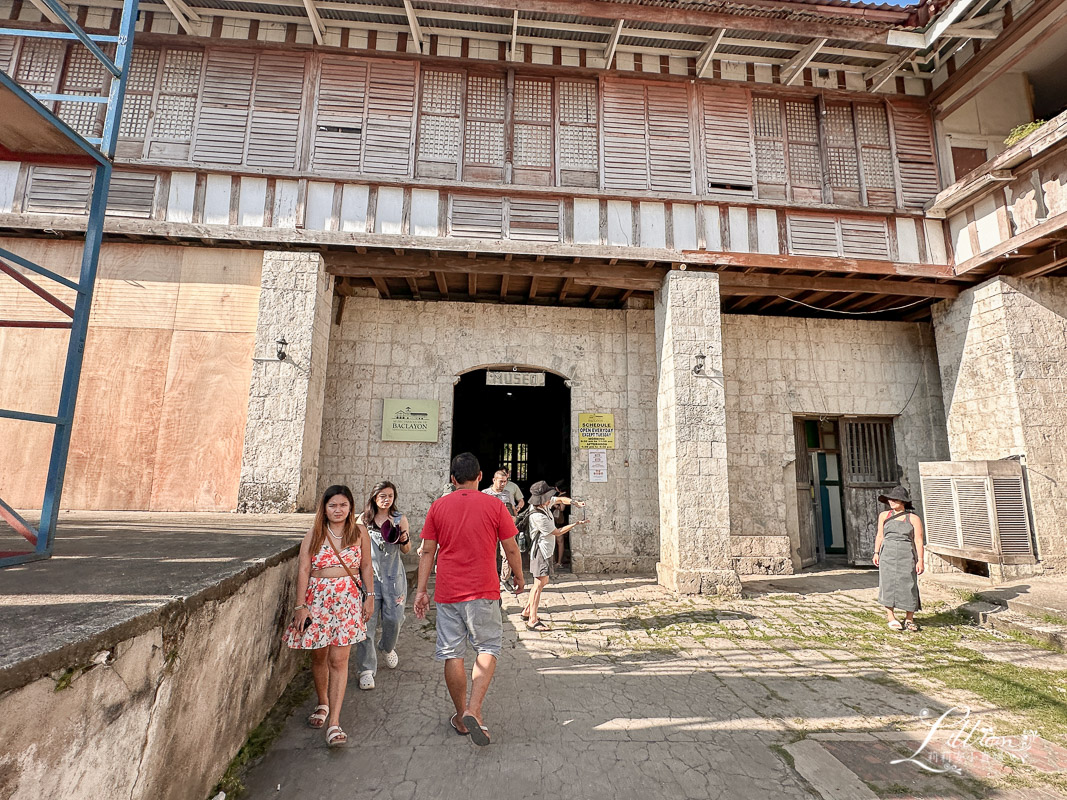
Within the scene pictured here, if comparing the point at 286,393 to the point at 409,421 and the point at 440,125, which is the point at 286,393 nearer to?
the point at 409,421

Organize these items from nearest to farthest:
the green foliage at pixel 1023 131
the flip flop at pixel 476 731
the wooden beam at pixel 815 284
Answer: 1. the flip flop at pixel 476 731
2. the green foliage at pixel 1023 131
3. the wooden beam at pixel 815 284

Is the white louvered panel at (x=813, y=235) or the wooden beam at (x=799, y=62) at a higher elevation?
the wooden beam at (x=799, y=62)

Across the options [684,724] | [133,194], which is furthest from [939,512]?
[133,194]

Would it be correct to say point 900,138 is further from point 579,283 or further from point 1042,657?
point 1042,657

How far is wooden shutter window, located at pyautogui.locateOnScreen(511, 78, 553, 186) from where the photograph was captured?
827cm

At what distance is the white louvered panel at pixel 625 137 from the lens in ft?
27.3

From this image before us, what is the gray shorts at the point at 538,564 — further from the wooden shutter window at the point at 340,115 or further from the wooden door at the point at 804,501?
the wooden shutter window at the point at 340,115

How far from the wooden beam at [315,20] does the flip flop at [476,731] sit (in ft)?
31.5

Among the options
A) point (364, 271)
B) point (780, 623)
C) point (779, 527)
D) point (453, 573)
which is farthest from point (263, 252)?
point (779, 527)

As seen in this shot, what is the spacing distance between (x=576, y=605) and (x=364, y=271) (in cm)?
610

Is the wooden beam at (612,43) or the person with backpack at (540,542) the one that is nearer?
the person with backpack at (540,542)

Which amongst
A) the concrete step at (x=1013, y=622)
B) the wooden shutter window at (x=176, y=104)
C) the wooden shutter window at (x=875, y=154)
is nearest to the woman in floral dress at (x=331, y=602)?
the concrete step at (x=1013, y=622)

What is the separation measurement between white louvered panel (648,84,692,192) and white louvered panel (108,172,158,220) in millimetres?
7883

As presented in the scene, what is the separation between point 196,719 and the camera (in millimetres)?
2508
